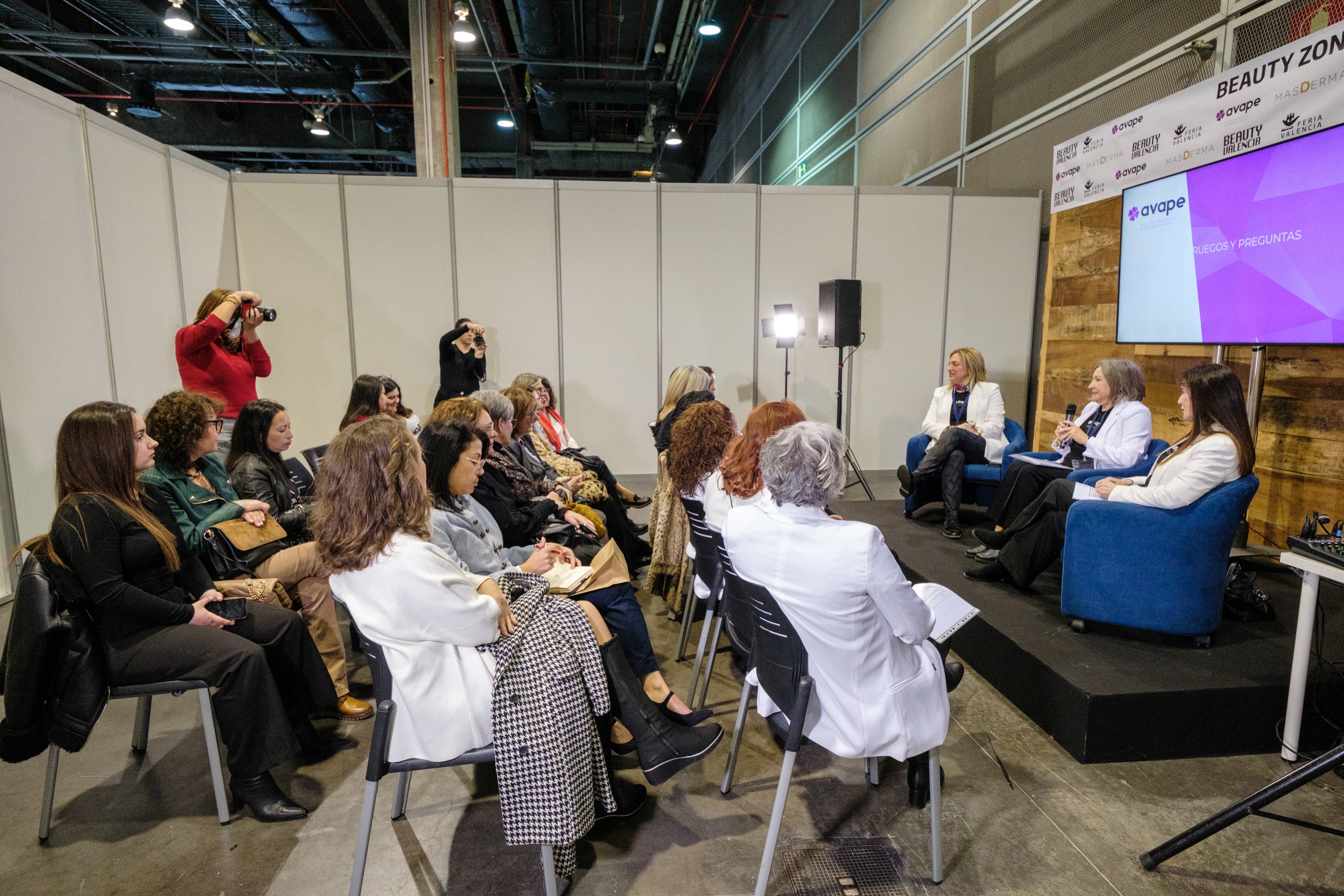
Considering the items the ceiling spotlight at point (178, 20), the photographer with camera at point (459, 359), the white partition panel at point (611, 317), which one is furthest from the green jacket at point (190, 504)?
the ceiling spotlight at point (178, 20)

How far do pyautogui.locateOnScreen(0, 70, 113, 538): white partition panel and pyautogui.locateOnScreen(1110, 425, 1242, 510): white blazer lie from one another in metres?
5.15

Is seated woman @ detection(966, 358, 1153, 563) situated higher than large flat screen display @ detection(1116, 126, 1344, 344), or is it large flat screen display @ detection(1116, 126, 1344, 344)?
large flat screen display @ detection(1116, 126, 1344, 344)

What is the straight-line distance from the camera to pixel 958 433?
4.64 meters

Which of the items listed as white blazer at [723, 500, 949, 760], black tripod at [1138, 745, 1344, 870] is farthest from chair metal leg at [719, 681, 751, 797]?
black tripod at [1138, 745, 1344, 870]

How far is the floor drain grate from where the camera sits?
179 cm

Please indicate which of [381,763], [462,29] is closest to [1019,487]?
[381,763]

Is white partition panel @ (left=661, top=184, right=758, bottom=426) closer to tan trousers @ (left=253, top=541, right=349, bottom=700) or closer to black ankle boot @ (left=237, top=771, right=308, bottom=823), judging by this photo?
tan trousers @ (left=253, top=541, right=349, bottom=700)

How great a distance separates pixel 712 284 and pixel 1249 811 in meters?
5.40

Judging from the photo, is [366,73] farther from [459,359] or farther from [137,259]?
[459,359]

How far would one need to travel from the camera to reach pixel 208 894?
5.82 ft

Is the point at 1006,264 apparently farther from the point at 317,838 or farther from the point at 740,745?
the point at 317,838

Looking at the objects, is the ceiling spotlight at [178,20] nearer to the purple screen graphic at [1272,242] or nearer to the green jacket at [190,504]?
the green jacket at [190,504]

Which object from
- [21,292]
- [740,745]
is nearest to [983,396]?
[740,745]

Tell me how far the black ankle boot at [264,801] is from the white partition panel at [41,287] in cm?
268
